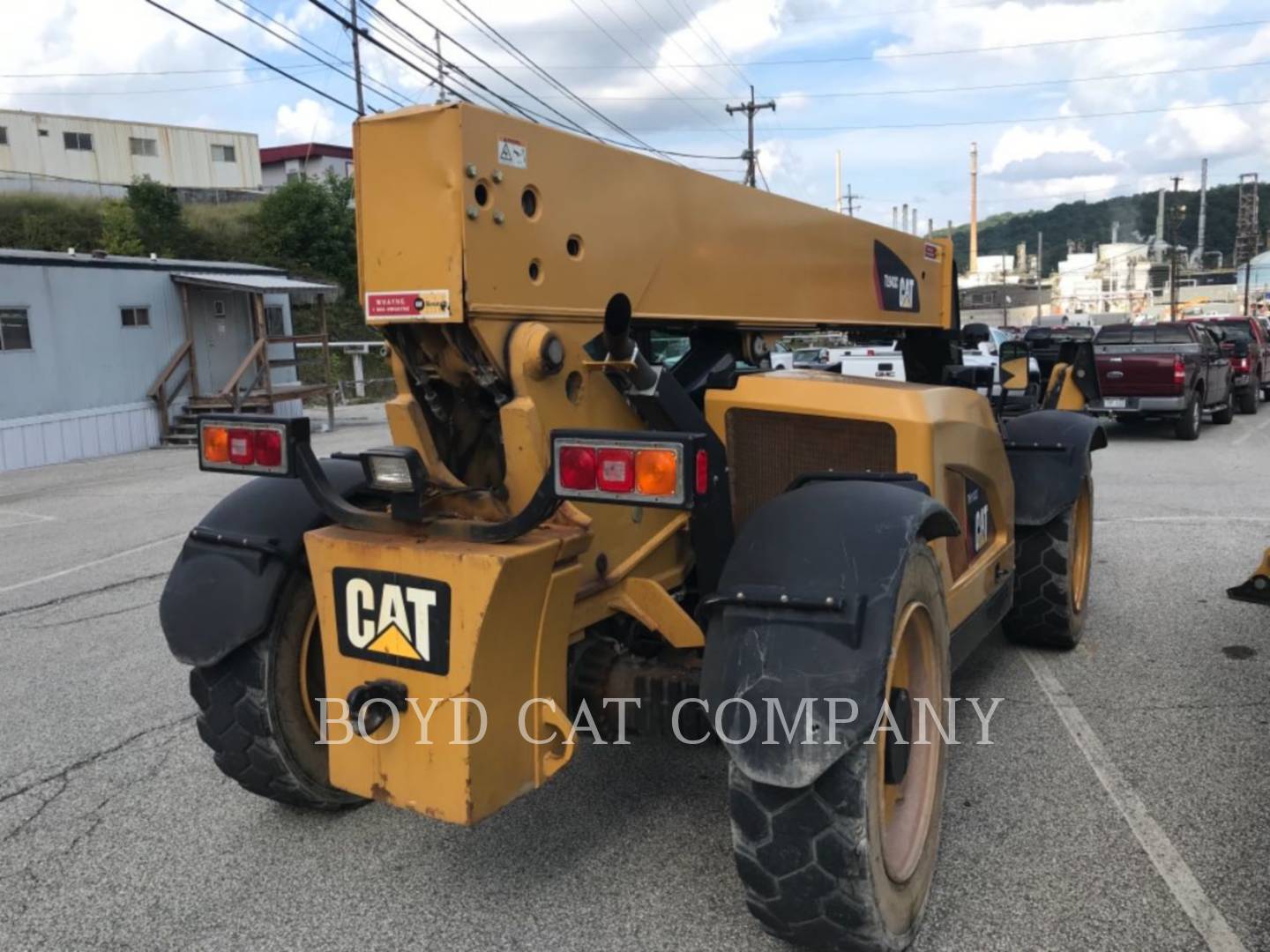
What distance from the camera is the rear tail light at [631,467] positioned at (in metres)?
2.41

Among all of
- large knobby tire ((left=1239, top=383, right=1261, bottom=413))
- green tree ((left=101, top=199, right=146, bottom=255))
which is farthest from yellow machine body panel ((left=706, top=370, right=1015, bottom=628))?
green tree ((left=101, top=199, right=146, bottom=255))

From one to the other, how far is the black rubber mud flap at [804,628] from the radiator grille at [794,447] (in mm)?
807

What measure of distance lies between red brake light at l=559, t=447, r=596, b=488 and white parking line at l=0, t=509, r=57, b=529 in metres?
10.0

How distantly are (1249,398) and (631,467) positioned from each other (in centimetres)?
2151

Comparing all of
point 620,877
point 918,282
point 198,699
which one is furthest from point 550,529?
point 918,282

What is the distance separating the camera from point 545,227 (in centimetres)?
288

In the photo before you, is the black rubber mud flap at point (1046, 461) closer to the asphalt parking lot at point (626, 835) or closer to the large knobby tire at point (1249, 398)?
the asphalt parking lot at point (626, 835)

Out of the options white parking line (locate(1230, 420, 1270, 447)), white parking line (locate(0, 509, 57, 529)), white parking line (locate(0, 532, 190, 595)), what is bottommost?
white parking line (locate(1230, 420, 1270, 447))

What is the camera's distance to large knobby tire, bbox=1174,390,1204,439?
Answer: 15492 mm

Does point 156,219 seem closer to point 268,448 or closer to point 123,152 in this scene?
point 123,152

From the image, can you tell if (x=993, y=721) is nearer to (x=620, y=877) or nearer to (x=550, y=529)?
(x=620, y=877)

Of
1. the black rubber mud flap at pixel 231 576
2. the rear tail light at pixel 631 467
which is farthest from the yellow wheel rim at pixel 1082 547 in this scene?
the black rubber mud flap at pixel 231 576

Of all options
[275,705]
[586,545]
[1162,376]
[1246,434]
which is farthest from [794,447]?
[1246,434]

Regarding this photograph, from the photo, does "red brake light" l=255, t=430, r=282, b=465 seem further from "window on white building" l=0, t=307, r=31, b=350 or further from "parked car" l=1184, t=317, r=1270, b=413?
"parked car" l=1184, t=317, r=1270, b=413
